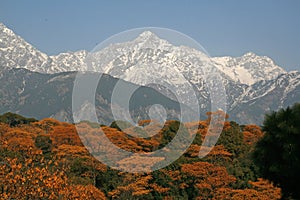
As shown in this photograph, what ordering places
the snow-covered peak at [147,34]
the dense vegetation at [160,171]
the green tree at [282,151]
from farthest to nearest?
1. the dense vegetation at [160,171]
2. the snow-covered peak at [147,34]
3. the green tree at [282,151]

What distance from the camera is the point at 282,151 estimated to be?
61.3 feet

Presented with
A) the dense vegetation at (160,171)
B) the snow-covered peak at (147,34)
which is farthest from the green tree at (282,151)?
the snow-covered peak at (147,34)

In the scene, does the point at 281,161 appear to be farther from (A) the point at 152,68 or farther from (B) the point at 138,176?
(A) the point at 152,68

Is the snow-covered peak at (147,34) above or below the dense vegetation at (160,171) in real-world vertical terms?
above

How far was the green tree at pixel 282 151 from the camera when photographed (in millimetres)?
18188

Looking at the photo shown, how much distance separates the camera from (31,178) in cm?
1428

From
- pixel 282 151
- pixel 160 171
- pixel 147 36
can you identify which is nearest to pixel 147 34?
pixel 147 36

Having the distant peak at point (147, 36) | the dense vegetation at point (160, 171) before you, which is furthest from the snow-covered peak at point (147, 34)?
the dense vegetation at point (160, 171)

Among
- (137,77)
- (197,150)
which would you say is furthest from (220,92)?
(197,150)

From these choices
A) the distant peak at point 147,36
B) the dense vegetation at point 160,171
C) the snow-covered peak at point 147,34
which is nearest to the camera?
the snow-covered peak at point 147,34

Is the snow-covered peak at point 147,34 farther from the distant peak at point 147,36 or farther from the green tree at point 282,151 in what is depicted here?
the green tree at point 282,151

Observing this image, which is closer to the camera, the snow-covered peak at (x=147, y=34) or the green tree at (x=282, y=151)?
the green tree at (x=282, y=151)

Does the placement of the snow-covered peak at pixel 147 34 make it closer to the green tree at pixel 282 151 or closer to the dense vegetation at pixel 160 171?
the dense vegetation at pixel 160 171

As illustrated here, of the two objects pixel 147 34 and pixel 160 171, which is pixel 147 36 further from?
pixel 160 171
